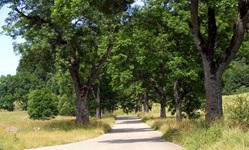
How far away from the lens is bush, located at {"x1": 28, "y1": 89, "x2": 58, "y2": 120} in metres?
89.5

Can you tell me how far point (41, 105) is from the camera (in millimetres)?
91438

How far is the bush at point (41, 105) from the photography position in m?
89.5

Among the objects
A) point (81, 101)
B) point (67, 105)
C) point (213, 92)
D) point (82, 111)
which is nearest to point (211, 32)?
point (213, 92)

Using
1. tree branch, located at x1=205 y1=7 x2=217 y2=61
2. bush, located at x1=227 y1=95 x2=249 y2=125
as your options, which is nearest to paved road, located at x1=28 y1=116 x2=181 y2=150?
bush, located at x1=227 y1=95 x2=249 y2=125

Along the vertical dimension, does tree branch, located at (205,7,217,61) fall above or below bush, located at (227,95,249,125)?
above

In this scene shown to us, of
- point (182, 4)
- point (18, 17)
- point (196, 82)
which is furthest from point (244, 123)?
point (18, 17)

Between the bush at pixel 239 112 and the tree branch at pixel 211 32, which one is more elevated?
the tree branch at pixel 211 32

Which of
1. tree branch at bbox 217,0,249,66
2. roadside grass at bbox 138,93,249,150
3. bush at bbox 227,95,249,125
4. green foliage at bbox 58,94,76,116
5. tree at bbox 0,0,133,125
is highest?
tree at bbox 0,0,133,125

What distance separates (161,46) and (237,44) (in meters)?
13.8

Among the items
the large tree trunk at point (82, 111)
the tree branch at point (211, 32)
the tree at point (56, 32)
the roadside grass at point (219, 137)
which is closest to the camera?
the roadside grass at point (219, 137)

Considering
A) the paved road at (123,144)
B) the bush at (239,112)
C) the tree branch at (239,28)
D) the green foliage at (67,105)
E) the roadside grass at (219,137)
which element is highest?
the tree branch at (239,28)

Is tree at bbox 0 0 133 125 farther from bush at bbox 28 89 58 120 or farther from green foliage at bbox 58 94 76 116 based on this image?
bush at bbox 28 89 58 120

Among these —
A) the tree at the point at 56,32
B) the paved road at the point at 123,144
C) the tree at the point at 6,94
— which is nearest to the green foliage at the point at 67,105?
the tree at the point at 6,94

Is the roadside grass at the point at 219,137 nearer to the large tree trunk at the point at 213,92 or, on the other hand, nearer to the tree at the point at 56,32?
the large tree trunk at the point at 213,92
